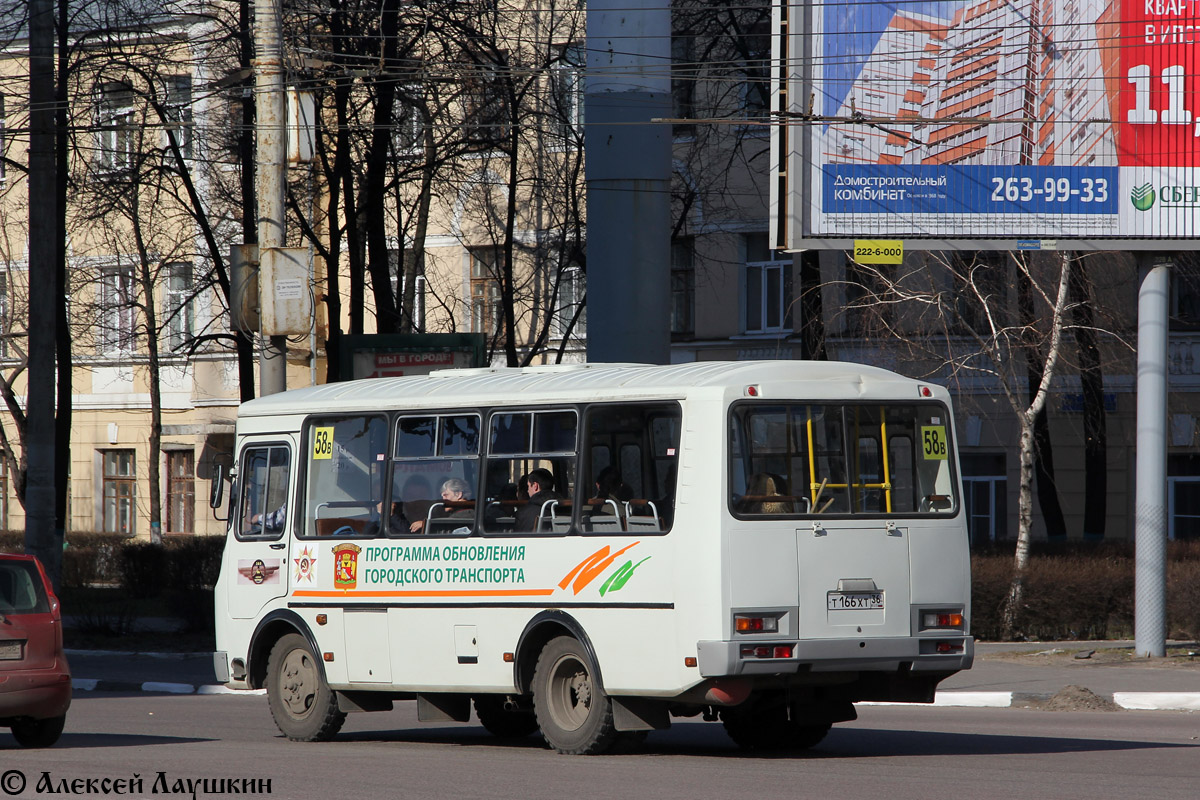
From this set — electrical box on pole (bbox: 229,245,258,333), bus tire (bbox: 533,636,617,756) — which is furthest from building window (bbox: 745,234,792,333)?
bus tire (bbox: 533,636,617,756)

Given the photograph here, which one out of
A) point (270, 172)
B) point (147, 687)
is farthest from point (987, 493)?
point (270, 172)

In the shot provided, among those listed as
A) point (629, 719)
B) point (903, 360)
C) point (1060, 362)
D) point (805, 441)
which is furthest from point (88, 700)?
point (1060, 362)

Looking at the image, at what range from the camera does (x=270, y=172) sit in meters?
16.8

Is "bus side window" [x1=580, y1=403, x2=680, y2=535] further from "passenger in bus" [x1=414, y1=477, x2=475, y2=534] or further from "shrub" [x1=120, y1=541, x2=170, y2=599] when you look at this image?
"shrub" [x1=120, y1=541, x2=170, y2=599]

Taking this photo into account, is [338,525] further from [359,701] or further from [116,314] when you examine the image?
[116,314]

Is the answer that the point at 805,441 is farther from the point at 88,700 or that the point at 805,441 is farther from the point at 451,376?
the point at 88,700

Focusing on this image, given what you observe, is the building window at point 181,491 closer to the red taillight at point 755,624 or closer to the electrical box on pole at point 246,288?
the electrical box on pole at point 246,288

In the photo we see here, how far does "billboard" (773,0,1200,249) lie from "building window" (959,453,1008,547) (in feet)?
41.2

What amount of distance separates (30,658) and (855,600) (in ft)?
18.9

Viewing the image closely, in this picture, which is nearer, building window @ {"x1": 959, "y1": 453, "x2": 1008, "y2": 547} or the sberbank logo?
the sberbank logo

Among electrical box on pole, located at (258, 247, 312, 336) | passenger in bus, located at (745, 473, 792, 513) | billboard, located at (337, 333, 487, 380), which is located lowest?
passenger in bus, located at (745, 473, 792, 513)

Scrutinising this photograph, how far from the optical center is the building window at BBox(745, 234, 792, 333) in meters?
32.8

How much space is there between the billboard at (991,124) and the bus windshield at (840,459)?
7739 mm

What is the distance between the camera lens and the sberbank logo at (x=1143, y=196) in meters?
18.6
